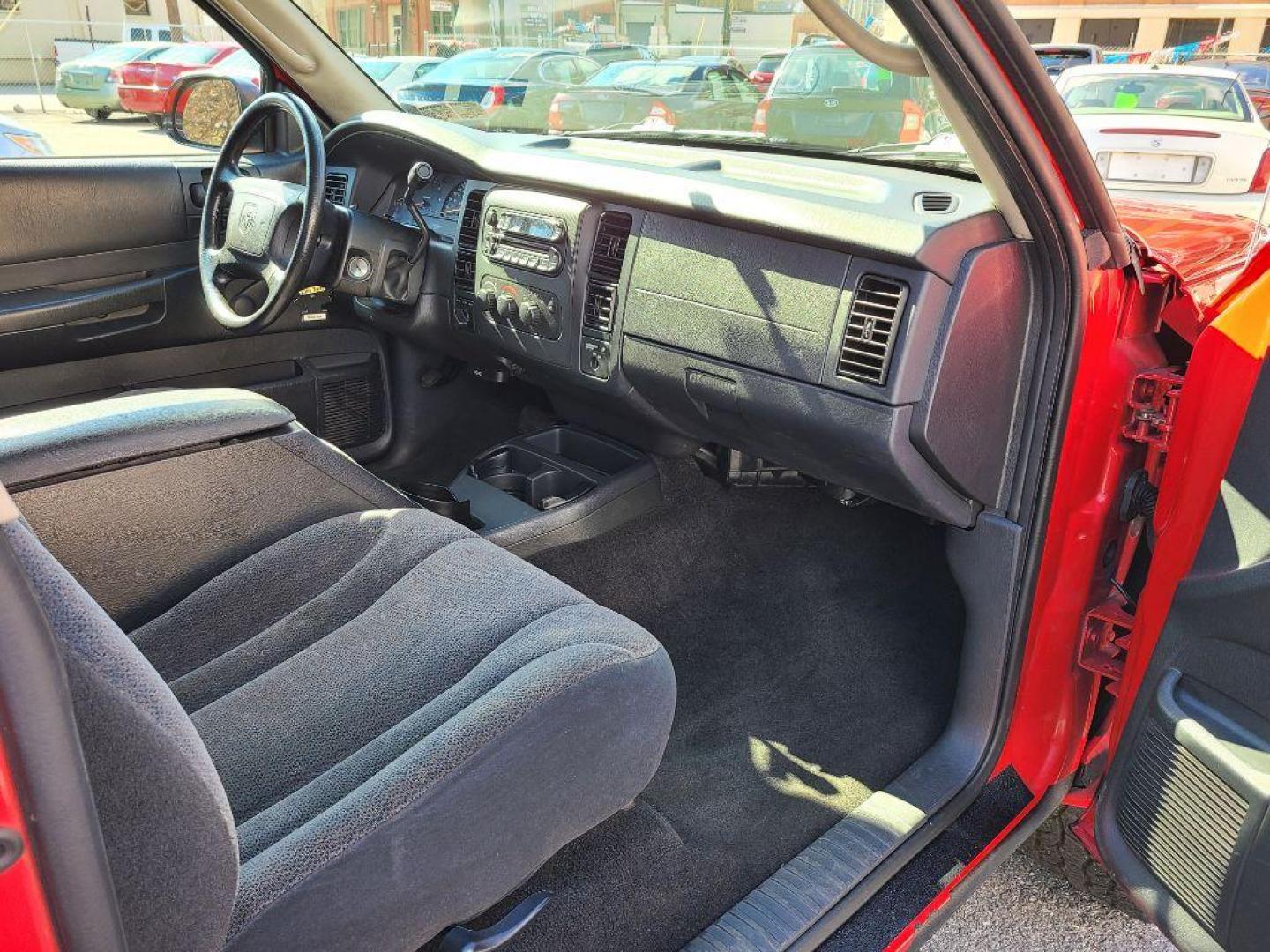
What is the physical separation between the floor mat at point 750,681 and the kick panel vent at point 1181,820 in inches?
16.5

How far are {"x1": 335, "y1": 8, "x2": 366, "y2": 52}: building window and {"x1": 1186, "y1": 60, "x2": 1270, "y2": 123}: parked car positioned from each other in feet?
16.0

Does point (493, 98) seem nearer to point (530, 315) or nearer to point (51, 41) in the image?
point (530, 315)

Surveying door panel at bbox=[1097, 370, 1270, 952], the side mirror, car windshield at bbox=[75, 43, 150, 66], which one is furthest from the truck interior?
car windshield at bbox=[75, 43, 150, 66]

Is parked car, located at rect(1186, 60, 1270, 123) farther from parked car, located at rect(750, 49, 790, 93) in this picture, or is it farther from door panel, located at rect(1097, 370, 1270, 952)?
door panel, located at rect(1097, 370, 1270, 952)

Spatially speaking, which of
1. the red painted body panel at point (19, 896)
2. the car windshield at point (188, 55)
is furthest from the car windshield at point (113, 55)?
the red painted body panel at point (19, 896)

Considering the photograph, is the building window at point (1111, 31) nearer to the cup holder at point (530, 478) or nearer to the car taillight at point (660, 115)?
the car taillight at point (660, 115)

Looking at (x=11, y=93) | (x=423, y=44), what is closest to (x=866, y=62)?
(x=423, y=44)

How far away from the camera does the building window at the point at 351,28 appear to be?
2523mm

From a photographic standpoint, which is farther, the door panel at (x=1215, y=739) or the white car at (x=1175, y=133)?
the white car at (x=1175, y=133)

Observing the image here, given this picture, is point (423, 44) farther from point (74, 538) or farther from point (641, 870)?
point (641, 870)

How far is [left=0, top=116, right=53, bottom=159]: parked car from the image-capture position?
2.48 m

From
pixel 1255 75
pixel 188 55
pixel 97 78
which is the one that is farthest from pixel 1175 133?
pixel 1255 75

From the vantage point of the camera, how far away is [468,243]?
90.3 inches

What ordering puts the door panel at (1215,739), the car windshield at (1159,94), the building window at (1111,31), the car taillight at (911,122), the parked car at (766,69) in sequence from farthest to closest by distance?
the building window at (1111,31)
the car windshield at (1159,94)
the parked car at (766,69)
the car taillight at (911,122)
the door panel at (1215,739)
